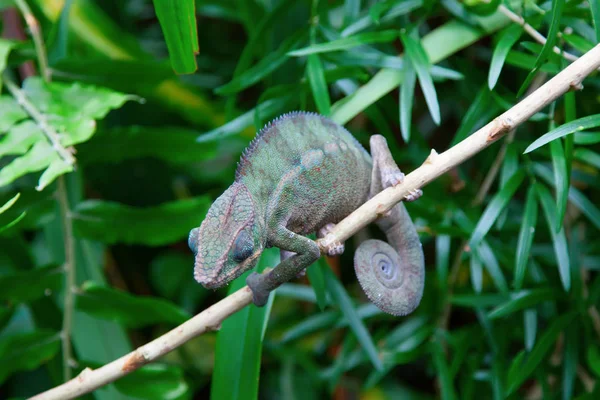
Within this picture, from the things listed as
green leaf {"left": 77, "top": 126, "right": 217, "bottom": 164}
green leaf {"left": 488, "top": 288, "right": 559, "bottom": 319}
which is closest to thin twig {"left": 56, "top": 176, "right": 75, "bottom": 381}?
green leaf {"left": 77, "top": 126, "right": 217, "bottom": 164}

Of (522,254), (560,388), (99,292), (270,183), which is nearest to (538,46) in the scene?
(522,254)

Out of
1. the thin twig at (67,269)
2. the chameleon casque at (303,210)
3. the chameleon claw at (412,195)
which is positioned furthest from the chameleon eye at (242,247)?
the thin twig at (67,269)

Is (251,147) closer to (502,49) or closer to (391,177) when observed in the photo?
(391,177)

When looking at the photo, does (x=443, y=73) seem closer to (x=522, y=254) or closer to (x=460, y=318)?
(x=522, y=254)

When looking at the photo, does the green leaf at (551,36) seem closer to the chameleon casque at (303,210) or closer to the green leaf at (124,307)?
the chameleon casque at (303,210)

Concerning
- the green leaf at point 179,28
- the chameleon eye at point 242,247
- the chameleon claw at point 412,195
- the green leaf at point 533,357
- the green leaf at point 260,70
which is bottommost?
the green leaf at point 533,357

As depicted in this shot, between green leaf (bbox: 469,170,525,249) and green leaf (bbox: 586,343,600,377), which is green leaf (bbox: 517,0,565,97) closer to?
green leaf (bbox: 469,170,525,249)
